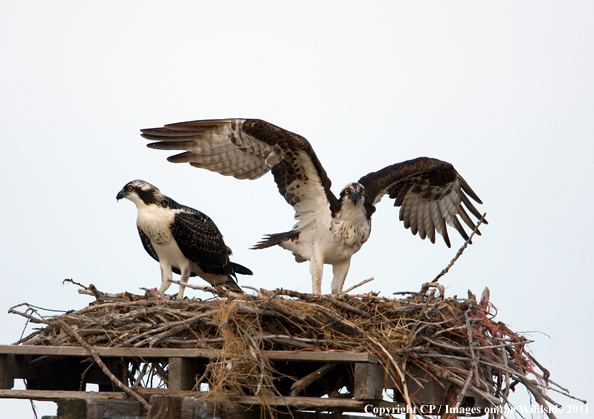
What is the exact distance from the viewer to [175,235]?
7.28 metres

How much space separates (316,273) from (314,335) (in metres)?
2.35

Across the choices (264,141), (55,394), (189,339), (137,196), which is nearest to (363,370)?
(189,339)

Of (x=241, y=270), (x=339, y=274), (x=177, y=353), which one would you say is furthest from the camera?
(x=241, y=270)

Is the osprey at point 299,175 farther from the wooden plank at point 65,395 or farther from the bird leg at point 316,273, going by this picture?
the wooden plank at point 65,395

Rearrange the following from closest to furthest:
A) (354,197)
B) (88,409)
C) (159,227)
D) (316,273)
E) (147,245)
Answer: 1. (88,409)
2. (354,197)
3. (159,227)
4. (316,273)
5. (147,245)

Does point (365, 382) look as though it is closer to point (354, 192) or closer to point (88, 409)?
point (88, 409)

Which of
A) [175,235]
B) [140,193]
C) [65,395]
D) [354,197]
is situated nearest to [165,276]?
[175,235]

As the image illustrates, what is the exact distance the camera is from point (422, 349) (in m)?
4.96

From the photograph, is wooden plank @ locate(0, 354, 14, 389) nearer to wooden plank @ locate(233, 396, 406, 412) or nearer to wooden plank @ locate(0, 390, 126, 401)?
wooden plank @ locate(0, 390, 126, 401)

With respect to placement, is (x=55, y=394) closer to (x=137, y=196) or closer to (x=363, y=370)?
(x=363, y=370)

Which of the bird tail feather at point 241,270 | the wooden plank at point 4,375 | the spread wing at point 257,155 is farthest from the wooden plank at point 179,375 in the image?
the bird tail feather at point 241,270

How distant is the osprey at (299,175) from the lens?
7.03 m

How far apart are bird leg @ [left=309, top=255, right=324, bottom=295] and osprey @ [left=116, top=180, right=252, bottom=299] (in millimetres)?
1013

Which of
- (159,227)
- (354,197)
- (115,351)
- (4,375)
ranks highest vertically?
(354,197)
